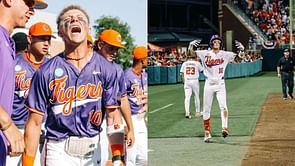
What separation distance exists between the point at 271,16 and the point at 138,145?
125 ft

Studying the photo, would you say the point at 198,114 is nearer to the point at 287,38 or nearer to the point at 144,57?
the point at 144,57

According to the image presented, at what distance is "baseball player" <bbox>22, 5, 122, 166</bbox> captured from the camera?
3.37 m

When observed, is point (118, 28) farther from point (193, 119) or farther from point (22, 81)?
point (193, 119)

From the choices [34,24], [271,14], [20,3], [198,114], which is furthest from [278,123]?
[271,14]

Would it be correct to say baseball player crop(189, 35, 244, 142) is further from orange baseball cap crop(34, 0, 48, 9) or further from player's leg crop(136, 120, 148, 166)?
orange baseball cap crop(34, 0, 48, 9)

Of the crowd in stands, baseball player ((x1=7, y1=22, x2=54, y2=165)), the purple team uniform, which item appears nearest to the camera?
the purple team uniform

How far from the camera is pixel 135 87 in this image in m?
5.24

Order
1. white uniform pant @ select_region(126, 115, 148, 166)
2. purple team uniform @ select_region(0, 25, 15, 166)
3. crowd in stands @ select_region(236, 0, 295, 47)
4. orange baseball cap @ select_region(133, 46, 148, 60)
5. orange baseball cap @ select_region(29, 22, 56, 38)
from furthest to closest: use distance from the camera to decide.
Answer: crowd in stands @ select_region(236, 0, 295, 47) < white uniform pant @ select_region(126, 115, 148, 166) < orange baseball cap @ select_region(133, 46, 148, 60) < orange baseball cap @ select_region(29, 22, 56, 38) < purple team uniform @ select_region(0, 25, 15, 166)

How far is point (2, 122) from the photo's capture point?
2.39m

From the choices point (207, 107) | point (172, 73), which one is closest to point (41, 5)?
point (207, 107)

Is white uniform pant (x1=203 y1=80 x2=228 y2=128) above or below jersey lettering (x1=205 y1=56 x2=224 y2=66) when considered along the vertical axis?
below

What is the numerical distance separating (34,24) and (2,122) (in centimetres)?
188

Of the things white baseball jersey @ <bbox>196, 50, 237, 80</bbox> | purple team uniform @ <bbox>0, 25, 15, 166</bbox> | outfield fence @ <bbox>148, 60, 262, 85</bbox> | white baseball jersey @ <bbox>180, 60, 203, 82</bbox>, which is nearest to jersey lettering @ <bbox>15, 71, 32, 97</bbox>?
purple team uniform @ <bbox>0, 25, 15, 166</bbox>

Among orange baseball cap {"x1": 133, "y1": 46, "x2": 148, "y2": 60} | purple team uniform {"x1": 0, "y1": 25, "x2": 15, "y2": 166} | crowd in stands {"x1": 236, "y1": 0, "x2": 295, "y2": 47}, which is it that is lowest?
purple team uniform {"x1": 0, "y1": 25, "x2": 15, "y2": 166}
